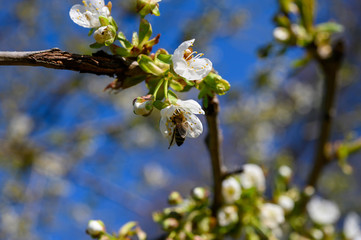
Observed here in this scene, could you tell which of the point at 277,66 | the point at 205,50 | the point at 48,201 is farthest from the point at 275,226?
the point at 48,201

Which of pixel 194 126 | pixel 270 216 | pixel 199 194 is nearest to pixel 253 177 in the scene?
pixel 270 216

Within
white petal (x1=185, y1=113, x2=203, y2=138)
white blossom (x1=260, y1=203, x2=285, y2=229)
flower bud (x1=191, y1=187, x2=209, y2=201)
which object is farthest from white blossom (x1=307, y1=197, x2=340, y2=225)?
white petal (x1=185, y1=113, x2=203, y2=138)

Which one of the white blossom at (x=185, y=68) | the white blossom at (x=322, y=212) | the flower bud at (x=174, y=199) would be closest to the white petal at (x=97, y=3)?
the white blossom at (x=185, y=68)

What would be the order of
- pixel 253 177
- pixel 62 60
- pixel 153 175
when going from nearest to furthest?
pixel 62 60 → pixel 253 177 → pixel 153 175

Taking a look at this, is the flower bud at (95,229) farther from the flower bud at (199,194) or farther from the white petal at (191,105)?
the white petal at (191,105)

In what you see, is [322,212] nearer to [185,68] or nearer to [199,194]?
[199,194]

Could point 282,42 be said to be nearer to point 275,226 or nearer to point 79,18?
point 275,226
